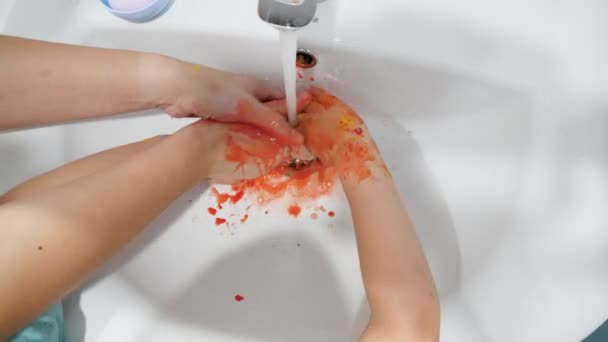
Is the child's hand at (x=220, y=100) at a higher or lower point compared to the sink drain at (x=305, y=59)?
lower

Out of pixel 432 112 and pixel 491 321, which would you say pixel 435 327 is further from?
pixel 432 112

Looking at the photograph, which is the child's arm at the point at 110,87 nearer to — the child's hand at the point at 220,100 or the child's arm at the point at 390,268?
the child's hand at the point at 220,100

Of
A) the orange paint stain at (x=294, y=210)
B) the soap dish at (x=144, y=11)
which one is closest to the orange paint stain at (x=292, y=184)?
the orange paint stain at (x=294, y=210)

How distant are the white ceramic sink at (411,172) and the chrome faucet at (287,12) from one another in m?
0.20

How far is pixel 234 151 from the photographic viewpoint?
730 mm

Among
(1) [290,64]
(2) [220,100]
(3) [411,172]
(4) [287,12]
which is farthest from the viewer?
(3) [411,172]

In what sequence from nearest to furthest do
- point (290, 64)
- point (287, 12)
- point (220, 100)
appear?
1. point (287, 12)
2. point (290, 64)
3. point (220, 100)

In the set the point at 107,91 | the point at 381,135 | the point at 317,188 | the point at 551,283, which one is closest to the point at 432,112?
the point at 381,135

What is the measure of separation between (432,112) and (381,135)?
0.10m

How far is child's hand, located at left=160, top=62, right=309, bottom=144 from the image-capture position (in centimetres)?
69

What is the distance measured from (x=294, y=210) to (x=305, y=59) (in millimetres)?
263

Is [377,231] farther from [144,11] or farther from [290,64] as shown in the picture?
[144,11]

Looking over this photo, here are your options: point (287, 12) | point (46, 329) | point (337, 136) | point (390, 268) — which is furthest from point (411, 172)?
point (46, 329)

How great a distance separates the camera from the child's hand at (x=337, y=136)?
713 mm
